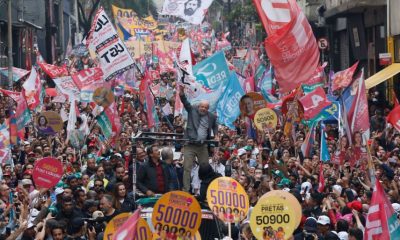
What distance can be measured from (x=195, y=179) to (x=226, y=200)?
3693 millimetres

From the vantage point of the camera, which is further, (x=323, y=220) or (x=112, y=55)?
(x=112, y=55)

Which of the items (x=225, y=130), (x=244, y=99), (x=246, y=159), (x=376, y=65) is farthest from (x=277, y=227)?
(x=376, y=65)

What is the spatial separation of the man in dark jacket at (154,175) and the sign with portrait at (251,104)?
315 inches

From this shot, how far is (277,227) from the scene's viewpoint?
10.9 meters

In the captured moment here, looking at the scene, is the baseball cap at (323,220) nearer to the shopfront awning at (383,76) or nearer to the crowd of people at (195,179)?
the crowd of people at (195,179)

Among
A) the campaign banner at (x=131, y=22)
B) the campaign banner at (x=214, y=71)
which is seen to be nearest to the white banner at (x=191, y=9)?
the campaign banner at (x=214, y=71)

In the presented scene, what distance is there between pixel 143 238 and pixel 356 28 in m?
31.3

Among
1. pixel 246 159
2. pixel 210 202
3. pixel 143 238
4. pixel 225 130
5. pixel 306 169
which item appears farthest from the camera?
pixel 225 130

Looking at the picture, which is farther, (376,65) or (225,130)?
(376,65)

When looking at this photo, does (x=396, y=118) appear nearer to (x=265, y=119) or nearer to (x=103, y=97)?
(x=265, y=119)

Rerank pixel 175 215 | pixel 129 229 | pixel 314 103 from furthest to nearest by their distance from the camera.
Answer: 1. pixel 314 103
2. pixel 175 215
3. pixel 129 229

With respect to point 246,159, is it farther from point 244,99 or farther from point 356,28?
point 356,28

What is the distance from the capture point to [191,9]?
1399 inches

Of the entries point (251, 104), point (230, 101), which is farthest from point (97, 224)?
point (230, 101)
